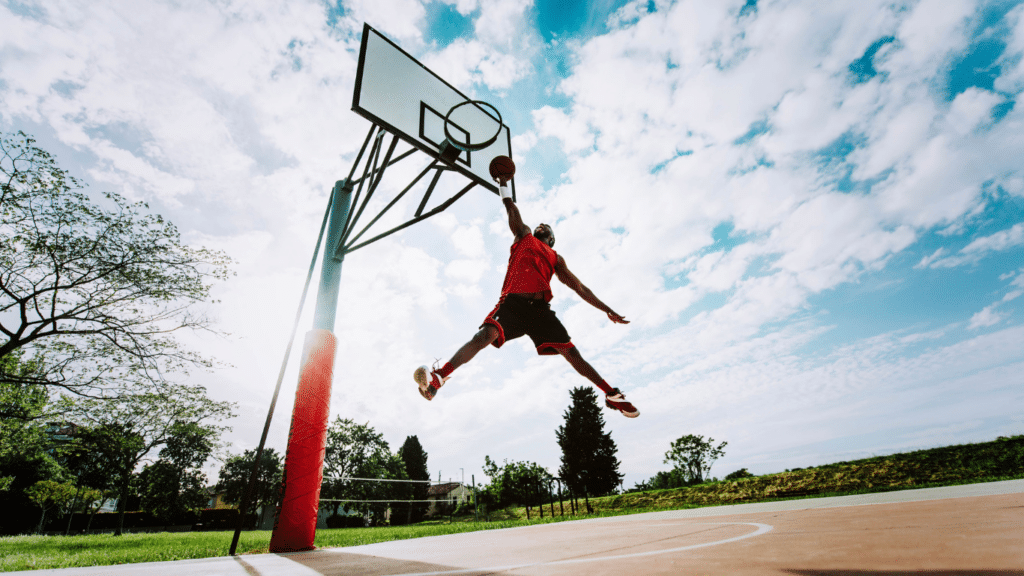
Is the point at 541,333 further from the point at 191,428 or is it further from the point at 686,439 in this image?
the point at 686,439

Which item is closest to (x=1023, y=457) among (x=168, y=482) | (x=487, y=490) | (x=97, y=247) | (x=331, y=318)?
(x=331, y=318)

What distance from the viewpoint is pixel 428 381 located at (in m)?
3.34

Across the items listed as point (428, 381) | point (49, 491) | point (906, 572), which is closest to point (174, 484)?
point (49, 491)

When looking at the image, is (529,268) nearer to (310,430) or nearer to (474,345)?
(474,345)

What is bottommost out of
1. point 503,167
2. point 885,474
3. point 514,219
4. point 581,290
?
point 885,474

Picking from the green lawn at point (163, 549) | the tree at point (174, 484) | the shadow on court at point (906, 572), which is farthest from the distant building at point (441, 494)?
the shadow on court at point (906, 572)

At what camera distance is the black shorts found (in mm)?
3596

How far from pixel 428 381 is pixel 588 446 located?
4167 centimetres

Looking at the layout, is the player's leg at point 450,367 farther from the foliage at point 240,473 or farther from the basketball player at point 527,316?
the foliage at point 240,473

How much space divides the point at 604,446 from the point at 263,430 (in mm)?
41724

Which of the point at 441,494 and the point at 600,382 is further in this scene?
the point at 441,494

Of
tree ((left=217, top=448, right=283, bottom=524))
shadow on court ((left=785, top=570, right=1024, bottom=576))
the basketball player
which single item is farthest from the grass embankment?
tree ((left=217, top=448, right=283, bottom=524))

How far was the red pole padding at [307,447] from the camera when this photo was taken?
5.02 metres

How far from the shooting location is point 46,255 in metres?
11.4
